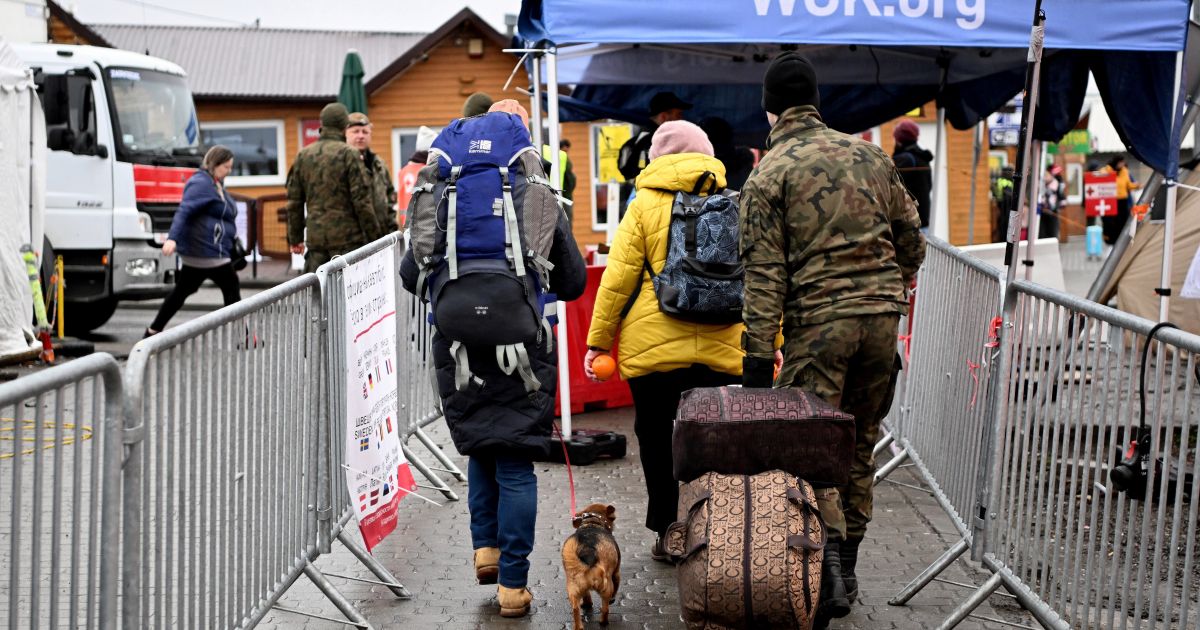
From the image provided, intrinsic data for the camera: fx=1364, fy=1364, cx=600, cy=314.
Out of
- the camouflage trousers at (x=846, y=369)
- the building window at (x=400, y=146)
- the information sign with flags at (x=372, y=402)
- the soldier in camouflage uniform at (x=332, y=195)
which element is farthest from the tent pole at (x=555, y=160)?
the building window at (x=400, y=146)

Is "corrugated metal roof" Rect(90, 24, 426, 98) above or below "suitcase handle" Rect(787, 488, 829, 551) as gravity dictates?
above

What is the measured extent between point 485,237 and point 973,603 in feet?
7.26

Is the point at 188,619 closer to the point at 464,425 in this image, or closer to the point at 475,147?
the point at 464,425

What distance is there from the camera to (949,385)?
609 cm

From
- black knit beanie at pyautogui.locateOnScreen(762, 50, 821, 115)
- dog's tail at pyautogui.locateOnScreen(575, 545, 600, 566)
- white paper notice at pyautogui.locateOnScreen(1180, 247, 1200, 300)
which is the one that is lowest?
dog's tail at pyautogui.locateOnScreen(575, 545, 600, 566)

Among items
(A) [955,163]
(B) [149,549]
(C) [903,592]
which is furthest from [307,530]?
(A) [955,163]

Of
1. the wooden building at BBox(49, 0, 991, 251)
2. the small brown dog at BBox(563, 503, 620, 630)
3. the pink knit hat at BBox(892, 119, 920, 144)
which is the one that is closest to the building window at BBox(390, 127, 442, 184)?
the wooden building at BBox(49, 0, 991, 251)

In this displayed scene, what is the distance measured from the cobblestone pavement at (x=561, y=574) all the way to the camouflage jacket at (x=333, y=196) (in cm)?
384

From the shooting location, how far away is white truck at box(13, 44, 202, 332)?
45.6 ft

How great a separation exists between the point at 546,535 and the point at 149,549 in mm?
3262

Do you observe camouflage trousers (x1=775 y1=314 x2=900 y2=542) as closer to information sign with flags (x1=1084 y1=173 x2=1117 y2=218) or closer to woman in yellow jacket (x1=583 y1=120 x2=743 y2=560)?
woman in yellow jacket (x1=583 y1=120 x2=743 y2=560)

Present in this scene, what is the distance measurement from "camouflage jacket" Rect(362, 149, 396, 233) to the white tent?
3.15m

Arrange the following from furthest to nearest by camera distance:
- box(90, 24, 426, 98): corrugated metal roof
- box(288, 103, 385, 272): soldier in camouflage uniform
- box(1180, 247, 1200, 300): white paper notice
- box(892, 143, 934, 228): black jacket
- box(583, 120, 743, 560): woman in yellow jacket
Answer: box(90, 24, 426, 98): corrugated metal roof, box(892, 143, 934, 228): black jacket, box(288, 103, 385, 272): soldier in camouflage uniform, box(1180, 247, 1200, 300): white paper notice, box(583, 120, 743, 560): woman in yellow jacket

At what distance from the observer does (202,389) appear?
145 inches
